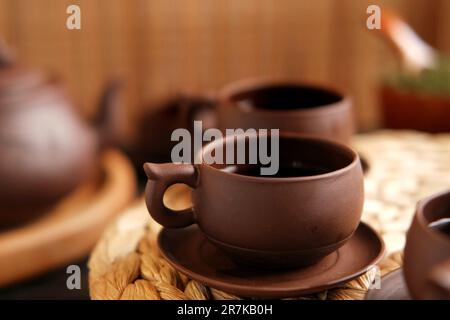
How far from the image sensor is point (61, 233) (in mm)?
1098

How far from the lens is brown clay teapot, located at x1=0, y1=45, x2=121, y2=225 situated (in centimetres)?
103

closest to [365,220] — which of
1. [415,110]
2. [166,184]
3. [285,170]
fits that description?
[285,170]

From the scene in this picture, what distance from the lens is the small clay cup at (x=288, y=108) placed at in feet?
2.37

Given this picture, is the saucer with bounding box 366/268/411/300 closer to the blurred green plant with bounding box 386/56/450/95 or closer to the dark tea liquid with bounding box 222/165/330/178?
the dark tea liquid with bounding box 222/165/330/178

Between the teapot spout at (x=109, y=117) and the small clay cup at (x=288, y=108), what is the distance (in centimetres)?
47

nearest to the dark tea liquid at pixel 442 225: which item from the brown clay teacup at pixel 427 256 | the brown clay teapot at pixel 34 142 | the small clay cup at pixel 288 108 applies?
the brown clay teacup at pixel 427 256

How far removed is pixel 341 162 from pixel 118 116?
79 cm

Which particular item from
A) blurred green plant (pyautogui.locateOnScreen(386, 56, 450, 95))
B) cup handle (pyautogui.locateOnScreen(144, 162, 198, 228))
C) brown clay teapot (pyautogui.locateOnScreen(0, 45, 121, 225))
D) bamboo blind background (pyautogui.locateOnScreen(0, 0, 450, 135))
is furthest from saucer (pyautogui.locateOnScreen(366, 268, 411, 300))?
bamboo blind background (pyautogui.locateOnScreen(0, 0, 450, 135))

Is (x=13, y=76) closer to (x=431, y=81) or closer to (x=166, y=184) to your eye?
(x=166, y=184)

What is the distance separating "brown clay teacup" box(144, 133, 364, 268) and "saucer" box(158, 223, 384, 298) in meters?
0.01

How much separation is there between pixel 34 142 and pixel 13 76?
11cm

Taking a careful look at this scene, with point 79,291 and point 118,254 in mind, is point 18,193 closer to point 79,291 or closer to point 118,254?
point 79,291

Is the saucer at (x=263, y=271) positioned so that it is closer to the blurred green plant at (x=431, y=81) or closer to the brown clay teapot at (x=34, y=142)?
the brown clay teapot at (x=34, y=142)

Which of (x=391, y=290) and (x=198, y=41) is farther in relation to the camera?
(x=198, y=41)
